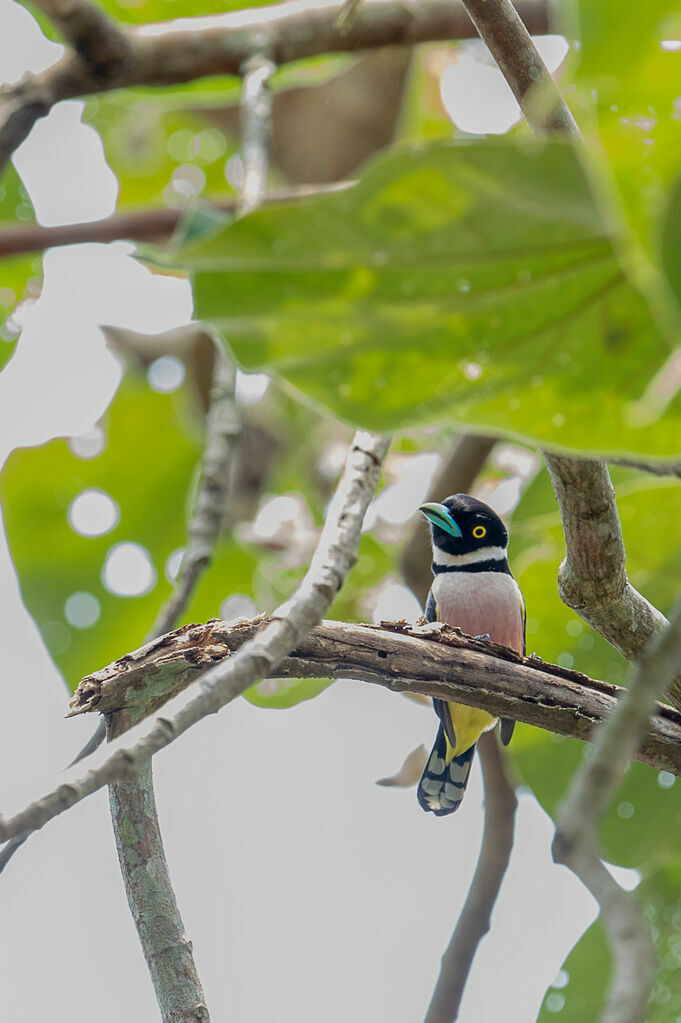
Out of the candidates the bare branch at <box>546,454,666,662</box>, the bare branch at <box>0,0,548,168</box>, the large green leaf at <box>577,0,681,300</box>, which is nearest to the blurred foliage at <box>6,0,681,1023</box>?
the large green leaf at <box>577,0,681,300</box>

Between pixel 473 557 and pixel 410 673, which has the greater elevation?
pixel 473 557

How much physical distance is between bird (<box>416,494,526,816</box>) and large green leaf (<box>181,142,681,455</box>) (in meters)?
1.49

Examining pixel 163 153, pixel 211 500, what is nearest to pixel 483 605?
pixel 211 500

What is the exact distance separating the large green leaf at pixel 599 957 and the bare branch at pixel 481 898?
0.44 m

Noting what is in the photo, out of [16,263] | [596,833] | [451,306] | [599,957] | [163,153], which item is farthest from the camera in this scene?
[163,153]

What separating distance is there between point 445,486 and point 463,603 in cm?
30

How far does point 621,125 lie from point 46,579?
2388 mm

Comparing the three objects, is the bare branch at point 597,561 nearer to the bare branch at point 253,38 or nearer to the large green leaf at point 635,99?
the large green leaf at point 635,99

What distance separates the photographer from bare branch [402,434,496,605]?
2240 mm

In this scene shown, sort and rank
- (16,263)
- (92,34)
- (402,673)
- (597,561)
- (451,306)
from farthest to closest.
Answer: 1. (16,263)
2. (92,34)
3. (402,673)
4. (597,561)
5. (451,306)

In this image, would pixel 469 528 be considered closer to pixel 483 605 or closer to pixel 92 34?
pixel 483 605

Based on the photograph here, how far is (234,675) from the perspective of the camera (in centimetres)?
58

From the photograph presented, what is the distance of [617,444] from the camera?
0.54 m

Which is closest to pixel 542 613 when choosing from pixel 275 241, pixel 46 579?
pixel 275 241
